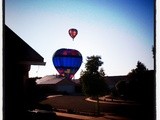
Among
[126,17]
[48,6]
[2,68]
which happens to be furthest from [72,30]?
[2,68]

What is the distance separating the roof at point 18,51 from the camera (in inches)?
119

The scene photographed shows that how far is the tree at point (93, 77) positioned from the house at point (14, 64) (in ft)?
1.88

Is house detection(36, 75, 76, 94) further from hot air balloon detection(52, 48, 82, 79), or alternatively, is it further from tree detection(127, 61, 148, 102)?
tree detection(127, 61, 148, 102)

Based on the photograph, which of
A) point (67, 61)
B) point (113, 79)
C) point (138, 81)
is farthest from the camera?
point (67, 61)

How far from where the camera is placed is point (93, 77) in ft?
11.2

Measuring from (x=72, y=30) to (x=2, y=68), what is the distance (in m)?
1.00

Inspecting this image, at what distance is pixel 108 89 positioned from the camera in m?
3.32

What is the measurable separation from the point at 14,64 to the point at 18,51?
18 cm


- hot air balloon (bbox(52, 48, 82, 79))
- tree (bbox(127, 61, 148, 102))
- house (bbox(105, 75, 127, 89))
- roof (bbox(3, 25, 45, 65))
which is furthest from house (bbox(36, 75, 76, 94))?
tree (bbox(127, 61, 148, 102))

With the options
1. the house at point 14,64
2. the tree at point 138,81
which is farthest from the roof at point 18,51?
the tree at point 138,81

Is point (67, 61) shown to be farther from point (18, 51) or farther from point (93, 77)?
point (18, 51)

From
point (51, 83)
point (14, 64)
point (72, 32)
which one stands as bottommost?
point (51, 83)

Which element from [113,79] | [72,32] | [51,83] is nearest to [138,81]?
[113,79]

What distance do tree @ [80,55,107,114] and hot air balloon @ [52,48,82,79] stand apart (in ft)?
0.47
